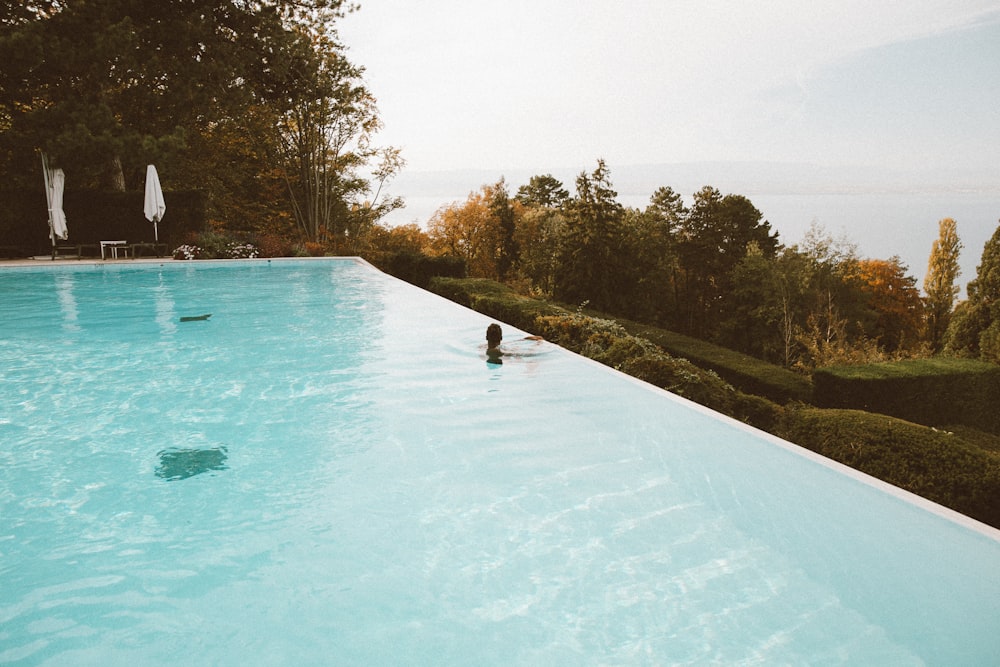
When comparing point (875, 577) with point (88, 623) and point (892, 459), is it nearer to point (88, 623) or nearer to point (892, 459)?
point (892, 459)

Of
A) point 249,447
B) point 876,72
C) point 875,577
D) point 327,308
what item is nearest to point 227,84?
point 327,308

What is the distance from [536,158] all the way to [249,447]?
134ft

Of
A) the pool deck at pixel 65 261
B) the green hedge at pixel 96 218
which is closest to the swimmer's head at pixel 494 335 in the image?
the pool deck at pixel 65 261

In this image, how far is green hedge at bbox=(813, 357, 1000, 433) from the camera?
1010cm

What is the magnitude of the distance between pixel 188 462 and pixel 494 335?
3524 millimetres

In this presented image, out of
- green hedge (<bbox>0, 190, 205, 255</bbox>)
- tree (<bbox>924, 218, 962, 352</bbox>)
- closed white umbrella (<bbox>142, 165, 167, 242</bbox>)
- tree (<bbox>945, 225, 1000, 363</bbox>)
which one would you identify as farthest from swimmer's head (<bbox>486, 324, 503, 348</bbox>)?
tree (<bbox>924, 218, 962, 352</bbox>)

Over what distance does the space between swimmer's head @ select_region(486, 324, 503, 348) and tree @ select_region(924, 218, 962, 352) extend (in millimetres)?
36987

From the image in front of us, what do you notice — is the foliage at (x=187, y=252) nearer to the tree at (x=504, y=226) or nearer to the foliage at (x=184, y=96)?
the foliage at (x=184, y=96)

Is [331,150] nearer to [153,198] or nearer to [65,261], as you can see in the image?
[153,198]

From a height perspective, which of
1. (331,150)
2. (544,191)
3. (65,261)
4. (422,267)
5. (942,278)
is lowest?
(942,278)

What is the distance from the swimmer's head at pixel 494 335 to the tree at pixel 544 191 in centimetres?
4358

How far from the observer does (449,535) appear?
3.49 metres

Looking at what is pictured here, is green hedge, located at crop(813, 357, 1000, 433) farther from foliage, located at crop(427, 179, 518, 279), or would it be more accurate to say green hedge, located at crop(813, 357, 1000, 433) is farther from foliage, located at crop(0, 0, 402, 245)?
foliage, located at crop(427, 179, 518, 279)

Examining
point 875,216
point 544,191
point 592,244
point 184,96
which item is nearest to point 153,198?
point 184,96
